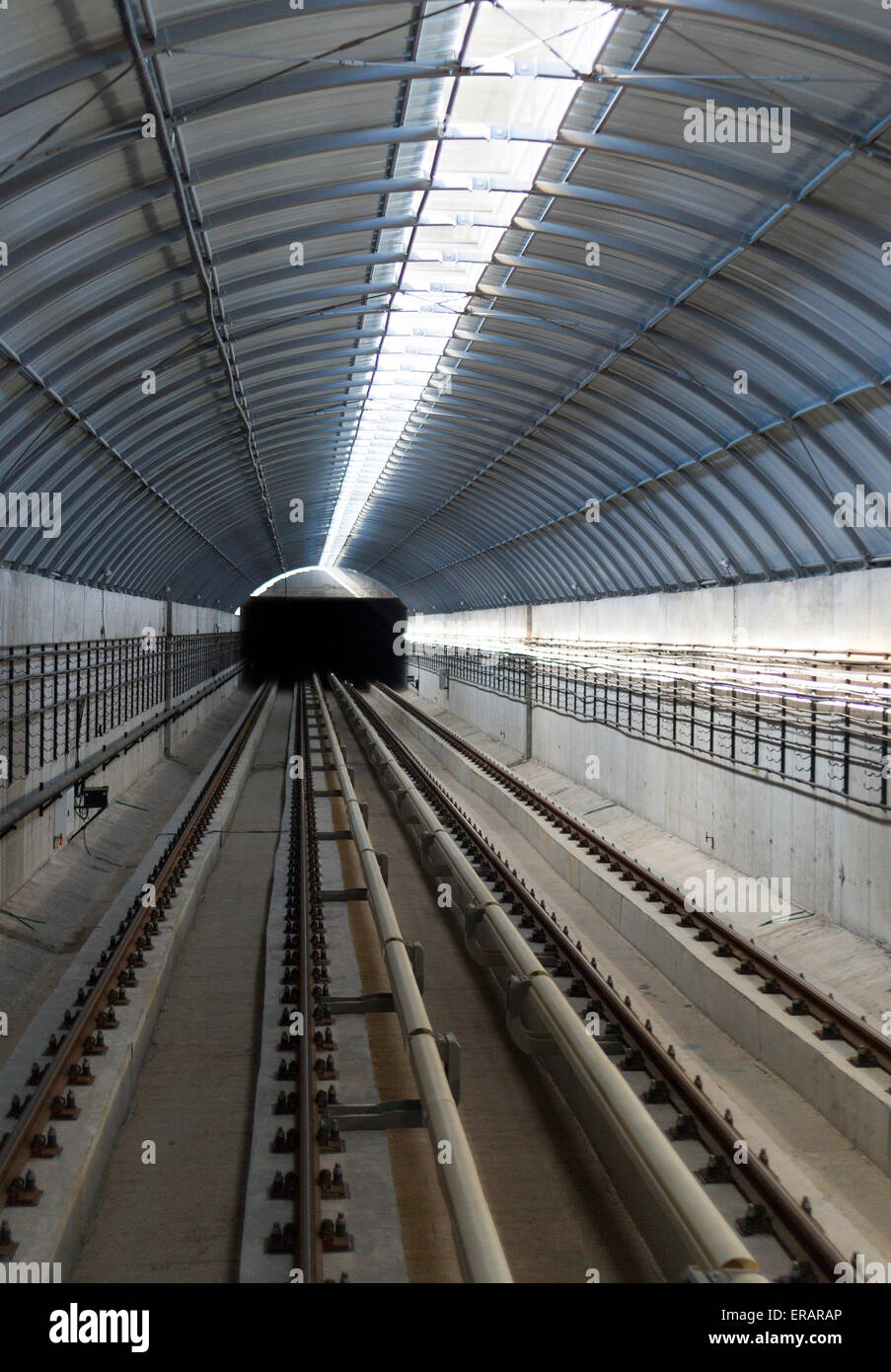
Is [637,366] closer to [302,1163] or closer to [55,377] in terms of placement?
[55,377]

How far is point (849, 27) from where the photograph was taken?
8547mm

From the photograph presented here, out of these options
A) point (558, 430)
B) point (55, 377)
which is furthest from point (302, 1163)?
point (558, 430)

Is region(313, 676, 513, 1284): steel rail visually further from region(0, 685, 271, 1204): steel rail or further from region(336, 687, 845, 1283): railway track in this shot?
region(0, 685, 271, 1204): steel rail

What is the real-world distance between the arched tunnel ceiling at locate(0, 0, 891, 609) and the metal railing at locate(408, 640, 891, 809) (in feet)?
6.27

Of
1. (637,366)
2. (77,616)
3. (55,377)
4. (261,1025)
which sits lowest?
(261,1025)

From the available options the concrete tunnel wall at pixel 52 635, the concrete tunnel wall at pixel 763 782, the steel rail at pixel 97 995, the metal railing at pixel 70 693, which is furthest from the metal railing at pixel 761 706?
the concrete tunnel wall at pixel 52 635

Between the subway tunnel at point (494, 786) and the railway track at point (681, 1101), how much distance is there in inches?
1.6

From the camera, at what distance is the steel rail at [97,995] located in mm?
7203

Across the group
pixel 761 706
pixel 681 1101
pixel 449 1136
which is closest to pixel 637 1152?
pixel 449 1136

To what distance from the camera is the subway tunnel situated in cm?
684

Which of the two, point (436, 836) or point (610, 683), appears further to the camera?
point (610, 683)

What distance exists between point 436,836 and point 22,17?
10322 mm

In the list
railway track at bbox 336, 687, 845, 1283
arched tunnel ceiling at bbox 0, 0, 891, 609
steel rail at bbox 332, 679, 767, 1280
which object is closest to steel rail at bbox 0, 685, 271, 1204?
steel rail at bbox 332, 679, 767, 1280

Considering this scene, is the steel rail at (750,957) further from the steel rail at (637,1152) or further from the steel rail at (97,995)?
the steel rail at (97,995)
